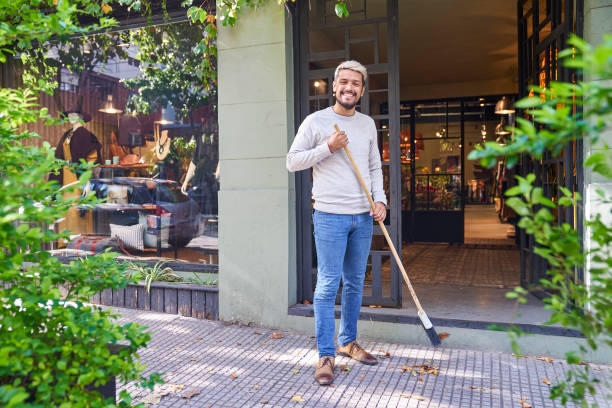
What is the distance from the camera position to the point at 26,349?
4.83ft

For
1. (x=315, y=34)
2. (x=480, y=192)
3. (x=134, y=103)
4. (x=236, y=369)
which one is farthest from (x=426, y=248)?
(x=480, y=192)

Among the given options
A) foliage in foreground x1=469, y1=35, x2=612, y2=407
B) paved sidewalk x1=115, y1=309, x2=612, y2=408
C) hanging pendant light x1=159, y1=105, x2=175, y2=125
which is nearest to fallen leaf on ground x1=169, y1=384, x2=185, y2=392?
paved sidewalk x1=115, y1=309, x2=612, y2=408

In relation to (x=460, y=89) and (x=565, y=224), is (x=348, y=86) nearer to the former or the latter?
(x=565, y=224)

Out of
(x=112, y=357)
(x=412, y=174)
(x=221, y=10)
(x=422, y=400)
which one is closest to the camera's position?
(x=112, y=357)

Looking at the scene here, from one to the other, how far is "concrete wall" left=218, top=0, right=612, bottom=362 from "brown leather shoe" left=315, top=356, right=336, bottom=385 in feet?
3.31

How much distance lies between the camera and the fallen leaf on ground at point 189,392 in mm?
3102

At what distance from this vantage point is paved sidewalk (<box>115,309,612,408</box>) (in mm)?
3016

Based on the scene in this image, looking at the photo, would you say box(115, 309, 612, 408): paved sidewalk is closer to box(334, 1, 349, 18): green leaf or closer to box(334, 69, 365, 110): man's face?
box(334, 69, 365, 110): man's face

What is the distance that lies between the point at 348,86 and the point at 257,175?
1.52 m

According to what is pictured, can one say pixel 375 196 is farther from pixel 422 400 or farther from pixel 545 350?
pixel 545 350

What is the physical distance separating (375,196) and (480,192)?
1883 cm

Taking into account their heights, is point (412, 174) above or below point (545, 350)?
above

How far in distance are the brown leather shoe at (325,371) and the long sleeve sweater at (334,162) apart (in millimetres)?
1025

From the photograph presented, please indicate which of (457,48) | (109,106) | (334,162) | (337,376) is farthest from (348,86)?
(457,48)
